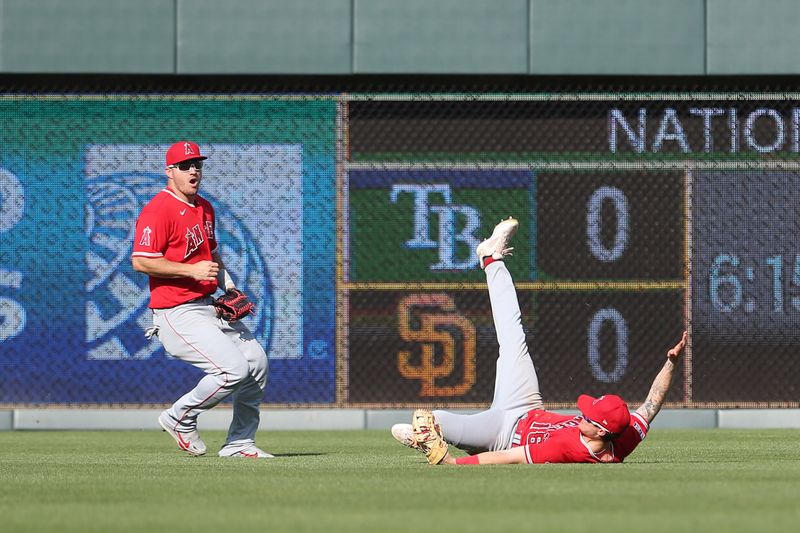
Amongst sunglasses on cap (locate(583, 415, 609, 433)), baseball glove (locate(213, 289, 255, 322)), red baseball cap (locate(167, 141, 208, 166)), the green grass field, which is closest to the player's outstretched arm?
the green grass field

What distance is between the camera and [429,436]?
804 cm

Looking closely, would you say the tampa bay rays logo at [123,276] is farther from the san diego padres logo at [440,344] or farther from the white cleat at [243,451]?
the white cleat at [243,451]

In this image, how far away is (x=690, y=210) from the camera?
556 inches

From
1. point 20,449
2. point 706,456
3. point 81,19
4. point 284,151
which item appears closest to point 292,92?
point 284,151

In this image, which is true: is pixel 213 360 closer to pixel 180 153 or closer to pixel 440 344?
pixel 180 153

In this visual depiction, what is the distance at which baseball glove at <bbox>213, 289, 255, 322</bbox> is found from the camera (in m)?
9.35

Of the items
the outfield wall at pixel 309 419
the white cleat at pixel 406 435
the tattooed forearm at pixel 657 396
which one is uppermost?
the tattooed forearm at pixel 657 396

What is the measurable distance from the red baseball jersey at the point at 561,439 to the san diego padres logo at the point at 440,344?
221 inches

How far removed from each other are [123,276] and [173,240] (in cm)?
491

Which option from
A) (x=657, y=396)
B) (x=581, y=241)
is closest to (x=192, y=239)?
(x=657, y=396)

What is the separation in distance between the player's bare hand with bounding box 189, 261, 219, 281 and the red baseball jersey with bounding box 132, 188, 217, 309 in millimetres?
179

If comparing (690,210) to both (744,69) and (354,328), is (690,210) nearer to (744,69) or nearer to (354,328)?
(744,69)

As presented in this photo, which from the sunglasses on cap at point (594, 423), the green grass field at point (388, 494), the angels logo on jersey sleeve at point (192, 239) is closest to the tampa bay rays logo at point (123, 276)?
the green grass field at point (388, 494)

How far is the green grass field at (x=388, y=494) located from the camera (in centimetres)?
572
